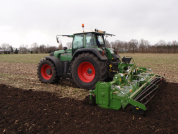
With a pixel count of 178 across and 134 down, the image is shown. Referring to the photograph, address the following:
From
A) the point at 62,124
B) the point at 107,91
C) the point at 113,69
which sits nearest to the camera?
the point at 62,124

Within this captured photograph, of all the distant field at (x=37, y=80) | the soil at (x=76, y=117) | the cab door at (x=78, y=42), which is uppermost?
the cab door at (x=78, y=42)

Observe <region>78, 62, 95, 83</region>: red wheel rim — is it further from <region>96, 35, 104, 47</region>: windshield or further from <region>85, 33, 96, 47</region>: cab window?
<region>96, 35, 104, 47</region>: windshield

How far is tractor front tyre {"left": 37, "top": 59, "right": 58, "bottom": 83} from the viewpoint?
6665 millimetres

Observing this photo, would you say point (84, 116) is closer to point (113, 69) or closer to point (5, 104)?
point (5, 104)

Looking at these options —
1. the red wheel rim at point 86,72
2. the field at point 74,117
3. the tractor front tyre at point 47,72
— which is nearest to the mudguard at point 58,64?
the tractor front tyre at point 47,72

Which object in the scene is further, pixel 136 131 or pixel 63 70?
pixel 63 70

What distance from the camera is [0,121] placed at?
11.0 ft

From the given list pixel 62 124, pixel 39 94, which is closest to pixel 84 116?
pixel 62 124

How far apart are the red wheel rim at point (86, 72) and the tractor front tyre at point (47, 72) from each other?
4.21ft

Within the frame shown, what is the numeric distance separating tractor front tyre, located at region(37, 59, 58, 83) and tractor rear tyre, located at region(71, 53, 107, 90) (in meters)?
1.10

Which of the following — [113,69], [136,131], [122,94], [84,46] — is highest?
[84,46]

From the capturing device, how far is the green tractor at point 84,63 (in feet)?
18.2

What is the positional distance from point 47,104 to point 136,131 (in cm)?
243

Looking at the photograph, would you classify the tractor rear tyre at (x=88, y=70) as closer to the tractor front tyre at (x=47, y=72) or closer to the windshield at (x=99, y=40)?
the windshield at (x=99, y=40)
